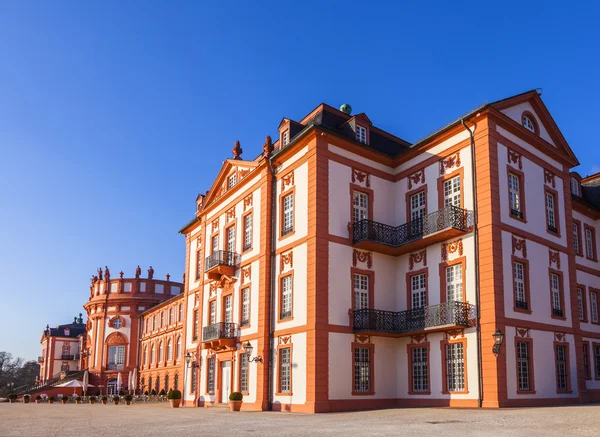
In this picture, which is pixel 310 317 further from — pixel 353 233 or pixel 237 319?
pixel 237 319

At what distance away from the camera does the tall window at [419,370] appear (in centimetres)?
2453

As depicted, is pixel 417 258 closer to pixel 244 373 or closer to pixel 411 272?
pixel 411 272

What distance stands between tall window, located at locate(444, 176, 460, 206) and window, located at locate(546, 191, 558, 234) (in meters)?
4.74

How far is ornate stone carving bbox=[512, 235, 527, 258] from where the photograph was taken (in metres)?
24.0

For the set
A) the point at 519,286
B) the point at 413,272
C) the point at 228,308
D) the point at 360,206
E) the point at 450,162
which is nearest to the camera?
the point at 519,286

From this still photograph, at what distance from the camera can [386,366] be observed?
2577cm

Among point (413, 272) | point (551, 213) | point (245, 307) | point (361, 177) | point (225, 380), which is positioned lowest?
point (225, 380)

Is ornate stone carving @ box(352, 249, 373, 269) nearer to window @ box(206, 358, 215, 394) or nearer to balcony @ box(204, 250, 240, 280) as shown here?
balcony @ box(204, 250, 240, 280)

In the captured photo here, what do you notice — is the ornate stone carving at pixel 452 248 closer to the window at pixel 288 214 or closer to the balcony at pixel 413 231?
the balcony at pixel 413 231

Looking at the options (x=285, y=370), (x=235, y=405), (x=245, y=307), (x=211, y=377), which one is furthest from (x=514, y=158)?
(x=211, y=377)

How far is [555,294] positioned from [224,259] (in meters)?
15.8

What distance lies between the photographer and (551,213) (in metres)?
27.2

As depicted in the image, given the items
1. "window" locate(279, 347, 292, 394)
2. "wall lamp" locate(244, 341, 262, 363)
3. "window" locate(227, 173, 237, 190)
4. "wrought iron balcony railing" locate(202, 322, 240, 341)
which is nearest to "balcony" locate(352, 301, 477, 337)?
"window" locate(279, 347, 292, 394)

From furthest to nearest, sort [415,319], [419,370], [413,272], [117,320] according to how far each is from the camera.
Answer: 1. [117,320]
2. [413,272]
3. [415,319]
4. [419,370]
